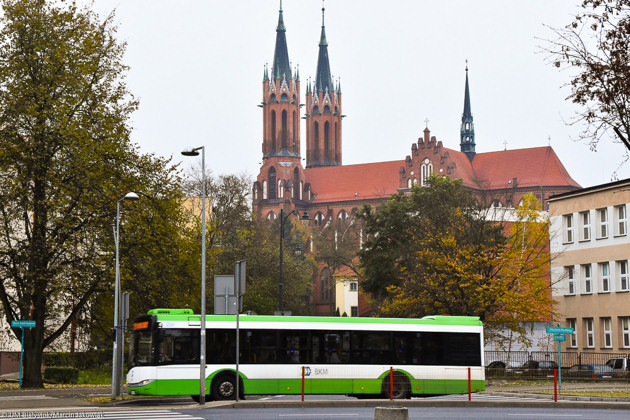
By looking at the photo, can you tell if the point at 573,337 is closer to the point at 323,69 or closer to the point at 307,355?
the point at 307,355

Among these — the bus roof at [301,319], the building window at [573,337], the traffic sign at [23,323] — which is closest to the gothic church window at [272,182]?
the building window at [573,337]

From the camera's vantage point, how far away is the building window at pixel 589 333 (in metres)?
47.9

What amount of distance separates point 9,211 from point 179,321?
11769mm

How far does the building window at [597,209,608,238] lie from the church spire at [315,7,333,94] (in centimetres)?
11781

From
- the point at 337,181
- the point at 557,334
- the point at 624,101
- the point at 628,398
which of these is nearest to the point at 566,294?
the point at 557,334

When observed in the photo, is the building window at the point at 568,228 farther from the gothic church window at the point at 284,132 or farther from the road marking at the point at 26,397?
the gothic church window at the point at 284,132

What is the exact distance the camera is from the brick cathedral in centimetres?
13412

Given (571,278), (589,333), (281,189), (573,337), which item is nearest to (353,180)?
(281,189)

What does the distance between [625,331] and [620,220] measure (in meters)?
5.39

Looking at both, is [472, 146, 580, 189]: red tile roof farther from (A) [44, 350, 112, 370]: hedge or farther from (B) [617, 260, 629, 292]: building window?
(A) [44, 350, 112, 370]: hedge

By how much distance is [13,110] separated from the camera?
33.5 m

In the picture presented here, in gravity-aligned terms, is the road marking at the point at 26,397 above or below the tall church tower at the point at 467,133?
below

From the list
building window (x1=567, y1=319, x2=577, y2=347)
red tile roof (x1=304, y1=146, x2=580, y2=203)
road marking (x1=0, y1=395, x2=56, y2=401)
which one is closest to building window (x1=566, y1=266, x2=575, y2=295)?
building window (x1=567, y1=319, x2=577, y2=347)

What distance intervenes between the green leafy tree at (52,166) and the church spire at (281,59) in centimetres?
11790
